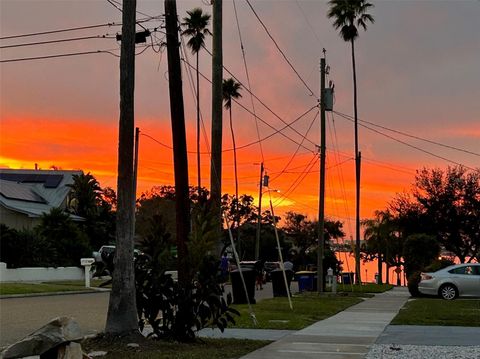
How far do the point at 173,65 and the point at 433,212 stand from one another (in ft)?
120

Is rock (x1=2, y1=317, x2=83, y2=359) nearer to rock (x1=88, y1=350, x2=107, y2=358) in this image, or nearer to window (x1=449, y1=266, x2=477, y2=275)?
rock (x1=88, y1=350, x2=107, y2=358)

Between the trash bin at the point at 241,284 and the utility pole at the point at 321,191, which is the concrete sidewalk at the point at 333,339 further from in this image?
the utility pole at the point at 321,191

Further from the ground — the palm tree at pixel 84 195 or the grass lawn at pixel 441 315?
the palm tree at pixel 84 195

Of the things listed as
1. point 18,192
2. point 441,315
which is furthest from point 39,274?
point 441,315

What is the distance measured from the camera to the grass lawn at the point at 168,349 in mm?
9852

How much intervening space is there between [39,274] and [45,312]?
18.0 meters

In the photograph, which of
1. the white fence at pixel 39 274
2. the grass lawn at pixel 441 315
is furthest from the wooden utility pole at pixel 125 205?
the white fence at pixel 39 274

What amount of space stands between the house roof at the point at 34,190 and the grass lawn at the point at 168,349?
37039mm

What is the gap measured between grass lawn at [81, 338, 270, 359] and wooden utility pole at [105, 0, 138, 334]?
11.8 inches

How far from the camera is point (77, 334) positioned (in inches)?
307

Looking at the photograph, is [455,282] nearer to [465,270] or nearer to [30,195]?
[465,270]

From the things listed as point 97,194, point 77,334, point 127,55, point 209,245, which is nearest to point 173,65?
point 127,55

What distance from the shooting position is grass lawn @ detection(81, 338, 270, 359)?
985cm

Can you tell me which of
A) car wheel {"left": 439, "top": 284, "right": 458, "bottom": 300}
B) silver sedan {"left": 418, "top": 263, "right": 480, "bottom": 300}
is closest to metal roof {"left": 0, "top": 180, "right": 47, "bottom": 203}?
silver sedan {"left": 418, "top": 263, "right": 480, "bottom": 300}
